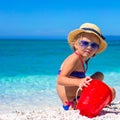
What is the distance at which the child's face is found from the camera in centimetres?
365

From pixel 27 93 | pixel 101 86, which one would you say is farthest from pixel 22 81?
pixel 101 86

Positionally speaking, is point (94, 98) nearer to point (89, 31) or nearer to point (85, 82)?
point (85, 82)

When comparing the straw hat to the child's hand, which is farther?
the straw hat

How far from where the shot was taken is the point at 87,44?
365cm

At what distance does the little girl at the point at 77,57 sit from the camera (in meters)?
3.56

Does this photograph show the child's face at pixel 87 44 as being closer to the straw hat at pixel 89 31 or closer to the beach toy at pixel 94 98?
the straw hat at pixel 89 31

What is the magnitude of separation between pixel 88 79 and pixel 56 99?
98.9 inches

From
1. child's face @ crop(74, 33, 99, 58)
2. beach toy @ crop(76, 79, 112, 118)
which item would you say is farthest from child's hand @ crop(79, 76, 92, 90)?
child's face @ crop(74, 33, 99, 58)

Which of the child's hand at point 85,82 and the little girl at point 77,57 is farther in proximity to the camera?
the little girl at point 77,57

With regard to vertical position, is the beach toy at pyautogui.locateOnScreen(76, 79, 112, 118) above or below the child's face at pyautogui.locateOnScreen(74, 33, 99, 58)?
below

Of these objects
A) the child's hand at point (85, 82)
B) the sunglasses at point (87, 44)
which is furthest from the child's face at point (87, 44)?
the child's hand at point (85, 82)

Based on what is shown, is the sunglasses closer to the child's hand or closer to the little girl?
the little girl

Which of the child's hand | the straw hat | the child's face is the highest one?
the straw hat

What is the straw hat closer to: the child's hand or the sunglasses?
the sunglasses
